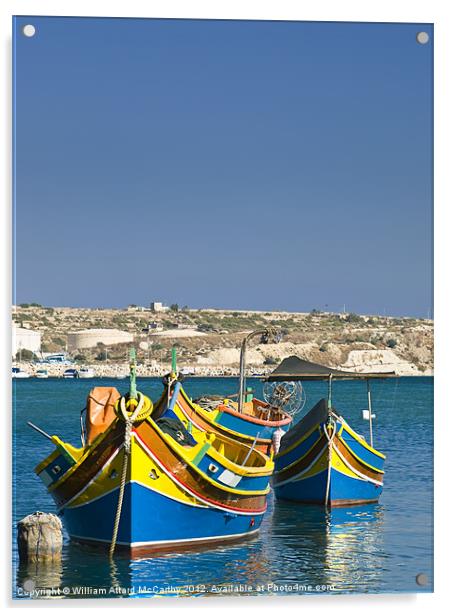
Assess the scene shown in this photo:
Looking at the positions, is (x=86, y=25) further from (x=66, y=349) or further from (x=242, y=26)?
(x=66, y=349)

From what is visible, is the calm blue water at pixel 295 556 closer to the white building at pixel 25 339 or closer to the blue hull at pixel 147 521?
the blue hull at pixel 147 521

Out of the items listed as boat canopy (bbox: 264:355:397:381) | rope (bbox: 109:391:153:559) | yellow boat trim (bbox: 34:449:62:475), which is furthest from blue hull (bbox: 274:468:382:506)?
rope (bbox: 109:391:153:559)

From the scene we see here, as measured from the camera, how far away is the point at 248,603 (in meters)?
12.7

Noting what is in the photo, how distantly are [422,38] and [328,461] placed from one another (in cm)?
897

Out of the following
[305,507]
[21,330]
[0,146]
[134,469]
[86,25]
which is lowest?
[305,507]

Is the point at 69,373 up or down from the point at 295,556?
up

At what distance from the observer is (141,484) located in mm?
15219

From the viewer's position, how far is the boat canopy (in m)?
21.4

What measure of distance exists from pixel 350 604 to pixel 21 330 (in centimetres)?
440

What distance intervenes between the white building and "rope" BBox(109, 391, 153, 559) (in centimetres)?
122

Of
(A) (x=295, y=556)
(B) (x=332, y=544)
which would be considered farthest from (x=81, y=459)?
(B) (x=332, y=544)

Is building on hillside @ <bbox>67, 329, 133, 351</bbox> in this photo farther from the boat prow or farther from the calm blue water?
the boat prow

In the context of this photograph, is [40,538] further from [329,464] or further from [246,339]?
[329,464]
